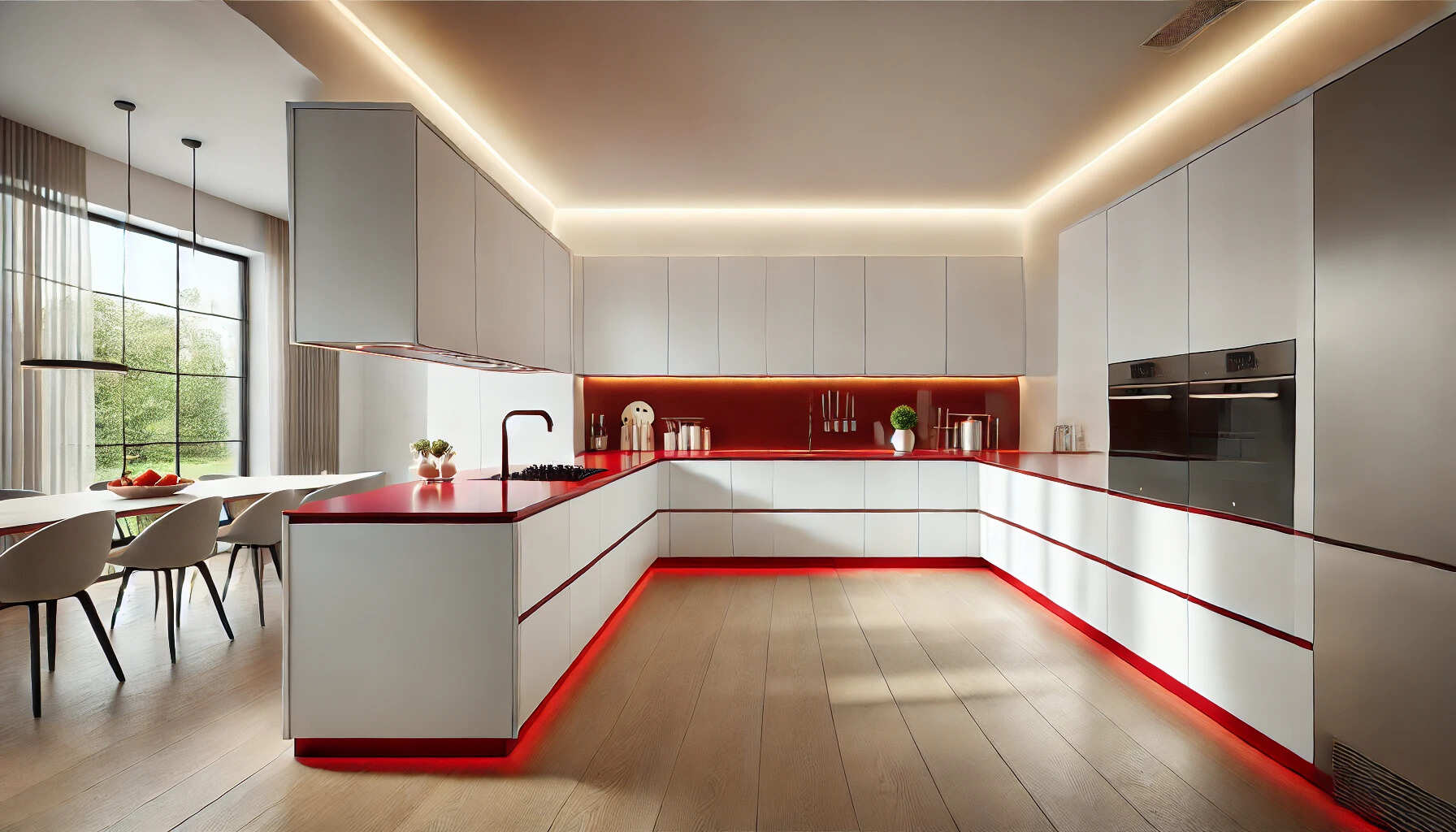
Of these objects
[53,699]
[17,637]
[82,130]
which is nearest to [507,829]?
[53,699]

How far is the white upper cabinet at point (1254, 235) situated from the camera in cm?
211

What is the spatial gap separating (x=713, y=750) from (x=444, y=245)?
221 centimetres

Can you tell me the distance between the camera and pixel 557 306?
4734 mm

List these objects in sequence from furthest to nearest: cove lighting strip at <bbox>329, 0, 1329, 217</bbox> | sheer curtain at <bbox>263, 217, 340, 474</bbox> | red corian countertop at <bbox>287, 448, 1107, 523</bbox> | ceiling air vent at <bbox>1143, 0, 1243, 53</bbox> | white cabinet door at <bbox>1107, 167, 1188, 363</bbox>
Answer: sheer curtain at <bbox>263, 217, 340, 474</bbox> < cove lighting strip at <bbox>329, 0, 1329, 217</bbox> < white cabinet door at <bbox>1107, 167, 1188, 363</bbox> < ceiling air vent at <bbox>1143, 0, 1243, 53</bbox> < red corian countertop at <bbox>287, 448, 1107, 523</bbox>

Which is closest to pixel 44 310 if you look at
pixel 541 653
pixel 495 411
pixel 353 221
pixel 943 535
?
pixel 495 411

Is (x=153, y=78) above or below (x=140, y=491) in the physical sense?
above

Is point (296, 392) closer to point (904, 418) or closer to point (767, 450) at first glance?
point (767, 450)

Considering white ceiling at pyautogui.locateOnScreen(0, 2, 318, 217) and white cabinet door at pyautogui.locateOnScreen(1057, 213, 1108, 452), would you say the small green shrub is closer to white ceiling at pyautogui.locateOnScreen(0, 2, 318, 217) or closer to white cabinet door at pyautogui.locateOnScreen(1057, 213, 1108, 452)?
white cabinet door at pyautogui.locateOnScreen(1057, 213, 1108, 452)

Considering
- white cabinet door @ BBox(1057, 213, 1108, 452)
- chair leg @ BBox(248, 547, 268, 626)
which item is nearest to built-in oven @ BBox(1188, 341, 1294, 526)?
white cabinet door @ BBox(1057, 213, 1108, 452)

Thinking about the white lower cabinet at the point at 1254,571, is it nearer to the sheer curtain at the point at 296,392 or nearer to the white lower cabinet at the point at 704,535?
the white lower cabinet at the point at 704,535

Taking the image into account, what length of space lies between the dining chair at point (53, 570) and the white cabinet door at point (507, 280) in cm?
171

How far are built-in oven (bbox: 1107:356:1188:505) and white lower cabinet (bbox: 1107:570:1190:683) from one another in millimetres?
407

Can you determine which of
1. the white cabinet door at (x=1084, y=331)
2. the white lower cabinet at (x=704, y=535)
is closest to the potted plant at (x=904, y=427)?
the white cabinet door at (x=1084, y=331)

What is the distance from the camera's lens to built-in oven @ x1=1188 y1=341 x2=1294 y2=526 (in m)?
2.15
